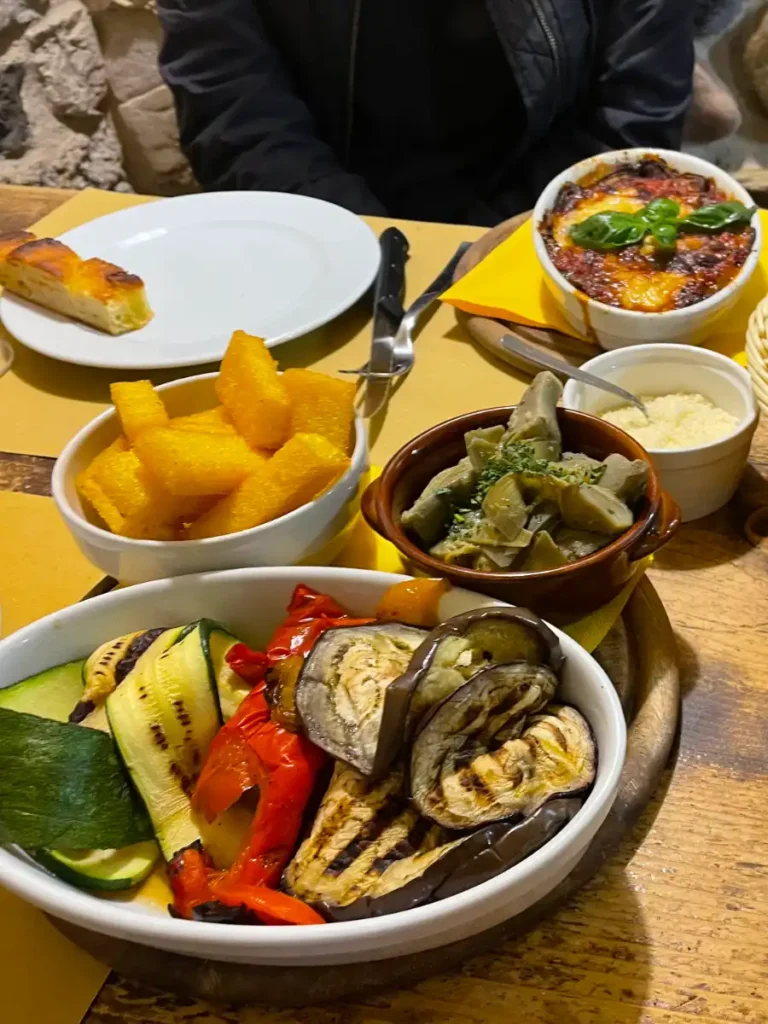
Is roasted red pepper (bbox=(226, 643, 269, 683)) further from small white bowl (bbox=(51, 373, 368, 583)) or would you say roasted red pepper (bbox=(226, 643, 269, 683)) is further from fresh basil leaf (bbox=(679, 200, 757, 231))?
fresh basil leaf (bbox=(679, 200, 757, 231))

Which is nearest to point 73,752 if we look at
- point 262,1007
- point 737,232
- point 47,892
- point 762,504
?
point 47,892

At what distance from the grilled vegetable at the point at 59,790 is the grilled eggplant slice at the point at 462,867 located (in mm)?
204

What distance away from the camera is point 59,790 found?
0.71 m

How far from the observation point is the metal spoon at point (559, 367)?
120cm

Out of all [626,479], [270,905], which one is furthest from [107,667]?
[626,479]

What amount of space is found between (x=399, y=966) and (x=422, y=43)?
229 centimetres

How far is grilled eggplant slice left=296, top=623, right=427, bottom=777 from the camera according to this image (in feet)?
2.30

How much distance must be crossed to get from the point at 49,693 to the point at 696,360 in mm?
909

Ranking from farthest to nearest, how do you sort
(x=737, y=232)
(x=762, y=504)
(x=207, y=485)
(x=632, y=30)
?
(x=632, y=30)
(x=737, y=232)
(x=762, y=504)
(x=207, y=485)

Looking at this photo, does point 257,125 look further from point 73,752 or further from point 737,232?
point 73,752

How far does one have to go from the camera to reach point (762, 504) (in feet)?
3.72

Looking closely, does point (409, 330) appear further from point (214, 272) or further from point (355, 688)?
point (355, 688)

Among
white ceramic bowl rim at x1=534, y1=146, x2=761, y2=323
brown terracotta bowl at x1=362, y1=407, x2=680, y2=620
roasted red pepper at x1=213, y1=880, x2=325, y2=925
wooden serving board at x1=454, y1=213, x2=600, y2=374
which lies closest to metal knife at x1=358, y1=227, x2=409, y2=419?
wooden serving board at x1=454, y1=213, x2=600, y2=374

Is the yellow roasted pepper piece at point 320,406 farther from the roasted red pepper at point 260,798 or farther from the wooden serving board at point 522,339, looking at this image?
the wooden serving board at point 522,339
